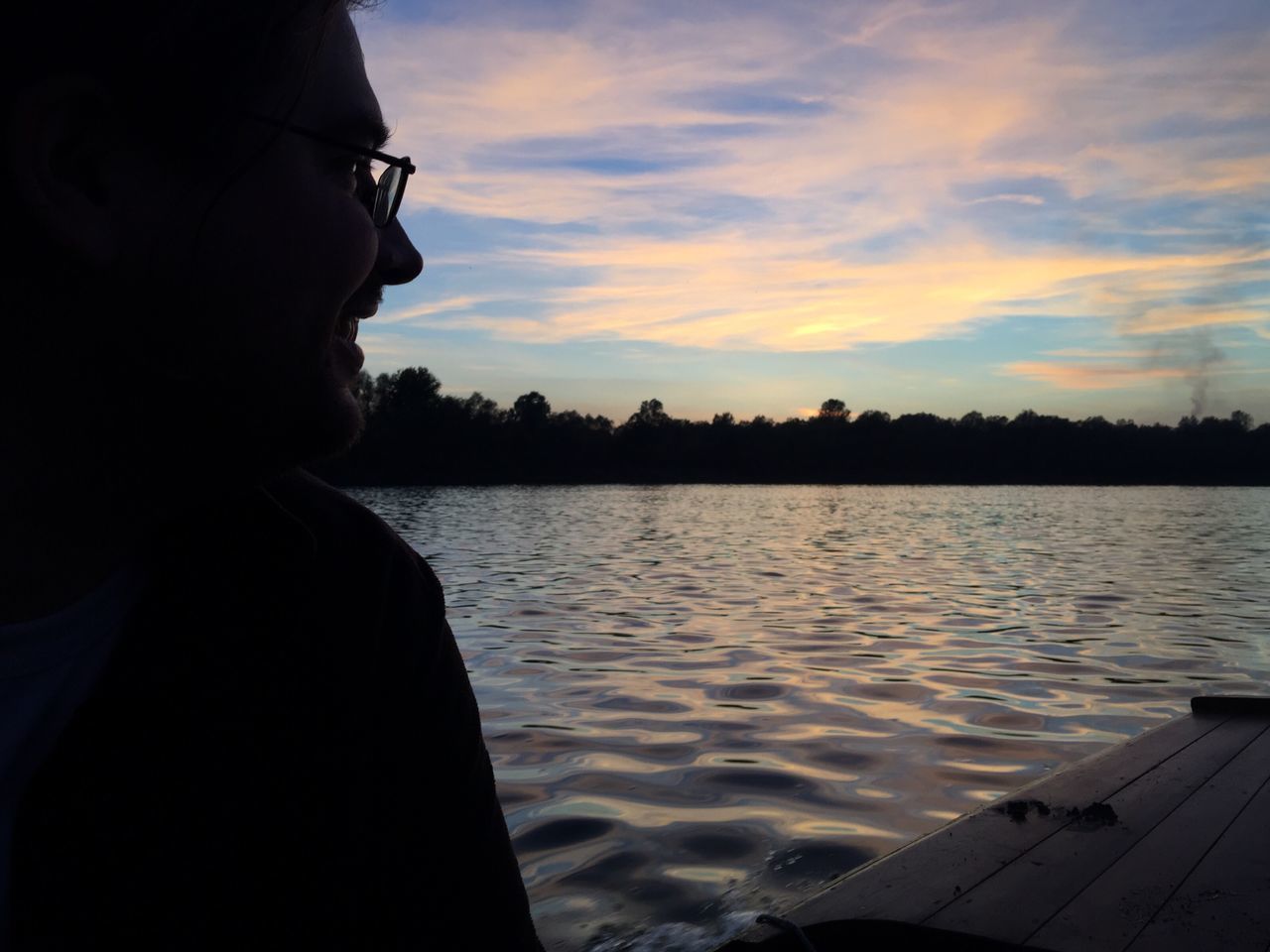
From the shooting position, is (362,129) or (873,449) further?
(873,449)

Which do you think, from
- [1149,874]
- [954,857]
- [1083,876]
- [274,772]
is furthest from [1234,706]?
[274,772]

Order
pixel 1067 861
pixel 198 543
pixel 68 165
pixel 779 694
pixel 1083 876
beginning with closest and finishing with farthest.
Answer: pixel 68 165, pixel 198 543, pixel 1083 876, pixel 1067 861, pixel 779 694

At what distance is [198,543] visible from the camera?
137cm

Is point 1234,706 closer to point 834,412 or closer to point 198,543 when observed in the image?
point 198,543

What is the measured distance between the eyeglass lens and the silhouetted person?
0.09 metres

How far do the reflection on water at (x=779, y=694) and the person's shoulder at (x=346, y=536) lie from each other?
2.25 m

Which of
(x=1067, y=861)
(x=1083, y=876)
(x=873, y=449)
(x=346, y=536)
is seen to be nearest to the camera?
(x=346, y=536)

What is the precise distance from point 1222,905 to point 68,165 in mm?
3037

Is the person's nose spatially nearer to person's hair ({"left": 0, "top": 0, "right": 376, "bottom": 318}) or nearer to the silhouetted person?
the silhouetted person

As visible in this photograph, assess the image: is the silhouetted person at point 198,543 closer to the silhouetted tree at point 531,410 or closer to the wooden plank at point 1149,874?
the wooden plank at point 1149,874

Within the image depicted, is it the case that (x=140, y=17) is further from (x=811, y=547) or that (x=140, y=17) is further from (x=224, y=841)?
(x=811, y=547)

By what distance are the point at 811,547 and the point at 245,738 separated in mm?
19763

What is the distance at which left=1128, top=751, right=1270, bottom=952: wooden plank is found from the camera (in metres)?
2.31

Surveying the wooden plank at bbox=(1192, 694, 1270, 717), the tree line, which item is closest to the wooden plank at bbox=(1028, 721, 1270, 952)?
the wooden plank at bbox=(1192, 694, 1270, 717)
